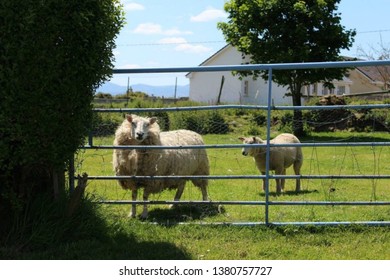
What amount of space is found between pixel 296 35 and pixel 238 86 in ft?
53.9

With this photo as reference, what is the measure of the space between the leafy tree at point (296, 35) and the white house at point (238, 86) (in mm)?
11814

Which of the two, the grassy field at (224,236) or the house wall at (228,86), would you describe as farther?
the house wall at (228,86)

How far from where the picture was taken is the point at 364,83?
A: 4344 cm

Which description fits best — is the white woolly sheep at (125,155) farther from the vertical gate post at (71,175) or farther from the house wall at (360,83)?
the house wall at (360,83)

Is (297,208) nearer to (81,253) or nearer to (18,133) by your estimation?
(81,253)

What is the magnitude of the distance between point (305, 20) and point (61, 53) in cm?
2094

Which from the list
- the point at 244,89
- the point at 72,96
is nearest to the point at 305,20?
the point at 244,89

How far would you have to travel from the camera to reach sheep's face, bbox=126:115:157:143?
7434 millimetres

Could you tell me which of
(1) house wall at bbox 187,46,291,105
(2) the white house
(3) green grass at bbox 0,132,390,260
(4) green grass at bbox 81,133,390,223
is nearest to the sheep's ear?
(4) green grass at bbox 81,133,390,223

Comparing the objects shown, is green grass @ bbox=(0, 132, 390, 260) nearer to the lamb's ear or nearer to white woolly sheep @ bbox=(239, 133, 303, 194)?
the lamb's ear

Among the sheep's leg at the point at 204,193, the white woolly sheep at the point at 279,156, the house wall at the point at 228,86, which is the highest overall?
the house wall at the point at 228,86

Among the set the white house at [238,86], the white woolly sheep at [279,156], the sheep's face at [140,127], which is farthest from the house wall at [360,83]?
the sheep's face at [140,127]

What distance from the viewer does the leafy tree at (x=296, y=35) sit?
23.8 m

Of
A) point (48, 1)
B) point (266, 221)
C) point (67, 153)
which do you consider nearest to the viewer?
point (48, 1)
